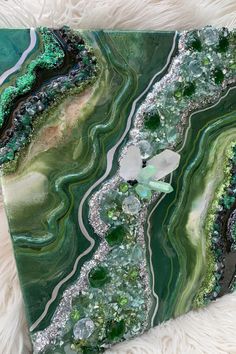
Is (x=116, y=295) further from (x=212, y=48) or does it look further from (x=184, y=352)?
(x=212, y=48)

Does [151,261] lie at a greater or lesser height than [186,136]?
lesser

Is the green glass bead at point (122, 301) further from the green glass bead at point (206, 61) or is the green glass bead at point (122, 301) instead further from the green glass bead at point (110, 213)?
the green glass bead at point (206, 61)

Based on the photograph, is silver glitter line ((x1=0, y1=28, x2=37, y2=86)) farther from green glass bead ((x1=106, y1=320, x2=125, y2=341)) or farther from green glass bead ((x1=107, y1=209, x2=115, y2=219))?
green glass bead ((x1=106, y1=320, x2=125, y2=341))

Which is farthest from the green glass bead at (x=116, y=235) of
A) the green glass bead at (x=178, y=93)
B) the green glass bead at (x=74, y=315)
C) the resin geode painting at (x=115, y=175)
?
the green glass bead at (x=178, y=93)

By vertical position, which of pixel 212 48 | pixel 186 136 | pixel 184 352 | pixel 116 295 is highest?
pixel 212 48

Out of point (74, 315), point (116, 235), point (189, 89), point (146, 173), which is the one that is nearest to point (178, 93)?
point (189, 89)

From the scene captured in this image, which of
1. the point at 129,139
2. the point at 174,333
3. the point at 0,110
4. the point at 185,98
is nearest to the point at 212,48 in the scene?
the point at 185,98
